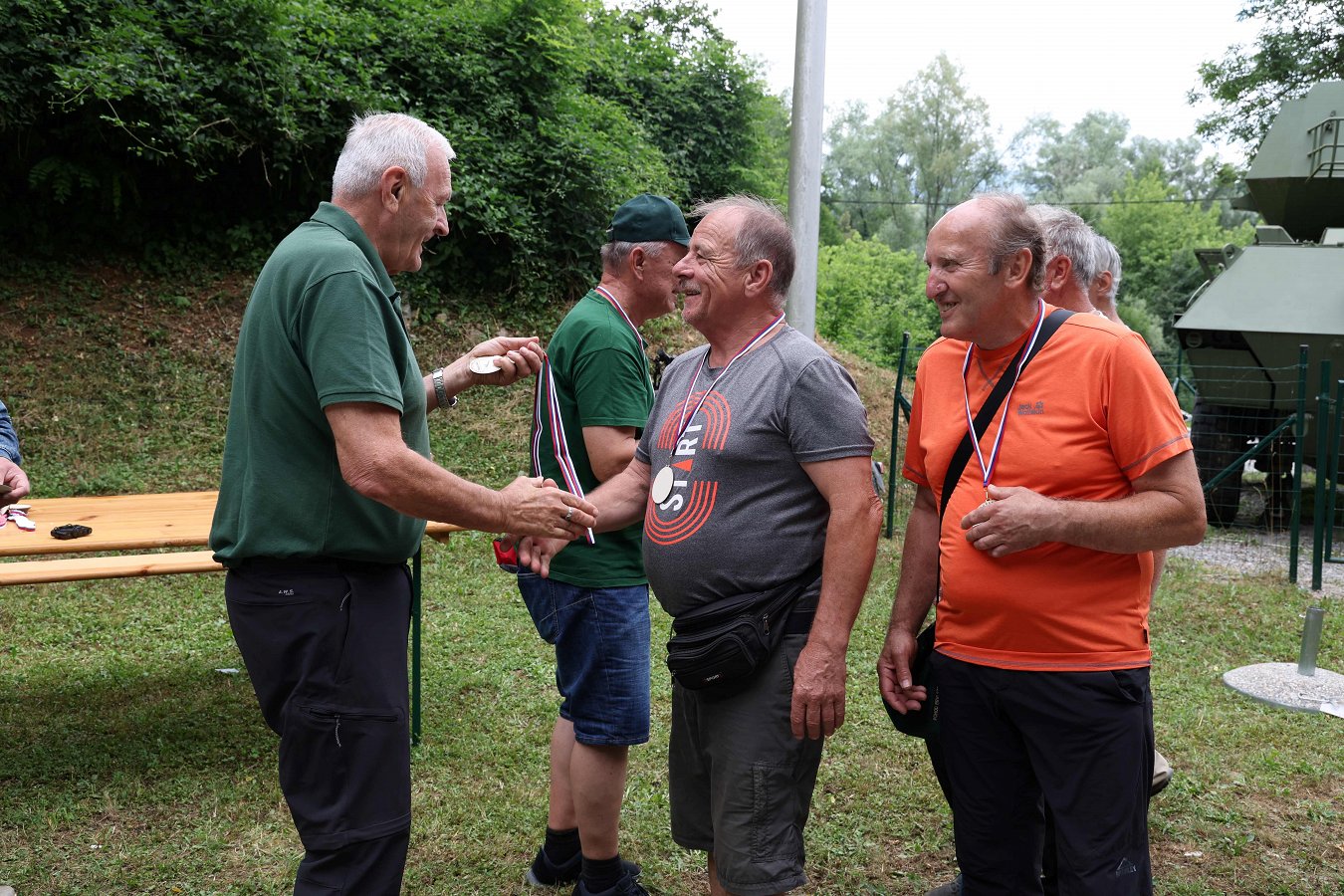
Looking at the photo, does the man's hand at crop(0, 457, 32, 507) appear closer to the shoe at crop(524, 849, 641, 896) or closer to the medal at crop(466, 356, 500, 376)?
the medal at crop(466, 356, 500, 376)

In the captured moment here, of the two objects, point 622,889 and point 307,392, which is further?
point 622,889

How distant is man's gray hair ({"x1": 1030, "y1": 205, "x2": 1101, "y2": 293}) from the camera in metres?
3.27

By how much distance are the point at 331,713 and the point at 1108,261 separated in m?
2.72

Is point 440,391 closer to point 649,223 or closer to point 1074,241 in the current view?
point 649,223

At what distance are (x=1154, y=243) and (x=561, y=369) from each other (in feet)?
169

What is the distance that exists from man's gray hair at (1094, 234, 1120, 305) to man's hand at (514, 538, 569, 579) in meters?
1.92

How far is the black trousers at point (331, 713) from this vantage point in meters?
2.29

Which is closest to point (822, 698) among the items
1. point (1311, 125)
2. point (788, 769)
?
point (788, 769)

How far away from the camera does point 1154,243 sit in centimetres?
4891

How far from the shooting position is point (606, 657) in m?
3.13

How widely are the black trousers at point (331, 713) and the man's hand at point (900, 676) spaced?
117 centimetres

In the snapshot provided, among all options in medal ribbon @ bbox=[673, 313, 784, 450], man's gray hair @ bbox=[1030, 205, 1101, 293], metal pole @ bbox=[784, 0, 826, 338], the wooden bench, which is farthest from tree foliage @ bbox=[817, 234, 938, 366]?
medal ribbon @ bbox=[673, 313, 784, 450]

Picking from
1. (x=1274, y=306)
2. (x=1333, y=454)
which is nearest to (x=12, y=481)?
(x=1333, y=454)

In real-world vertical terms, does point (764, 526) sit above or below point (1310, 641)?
above
